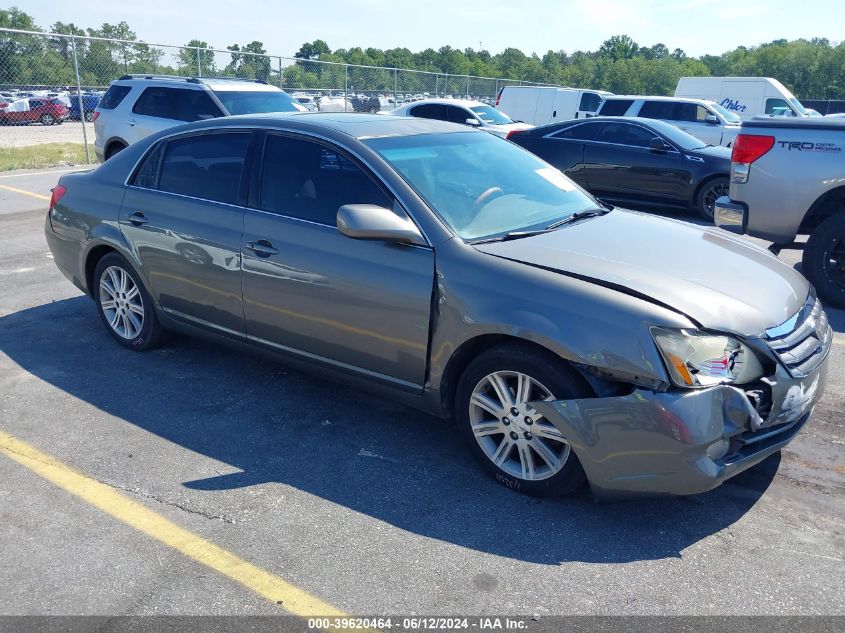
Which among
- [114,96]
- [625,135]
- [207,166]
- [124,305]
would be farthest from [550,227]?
[114,96]

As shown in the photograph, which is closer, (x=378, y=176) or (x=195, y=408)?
(x=378, y=176)

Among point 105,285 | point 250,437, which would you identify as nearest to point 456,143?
point 250,437

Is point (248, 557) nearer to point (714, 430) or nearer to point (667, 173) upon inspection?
point (714, 430)

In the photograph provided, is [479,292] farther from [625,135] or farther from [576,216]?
[625,135]

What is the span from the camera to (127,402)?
4.55 meters

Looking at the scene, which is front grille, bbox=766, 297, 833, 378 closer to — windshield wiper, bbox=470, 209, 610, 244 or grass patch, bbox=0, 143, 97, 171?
windshield wiper, bbox=470, 209, 610, 244

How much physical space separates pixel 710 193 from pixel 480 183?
7.80 metres

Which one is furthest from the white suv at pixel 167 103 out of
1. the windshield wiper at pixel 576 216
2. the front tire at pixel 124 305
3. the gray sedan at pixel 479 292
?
the windshield wiper at pixel 576 216

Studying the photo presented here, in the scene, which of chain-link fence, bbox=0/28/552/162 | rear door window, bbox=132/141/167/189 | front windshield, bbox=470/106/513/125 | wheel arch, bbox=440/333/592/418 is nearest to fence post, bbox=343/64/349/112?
chain-link fence, bbox=0/28/552/162

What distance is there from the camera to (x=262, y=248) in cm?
429

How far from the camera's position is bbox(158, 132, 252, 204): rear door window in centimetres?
457

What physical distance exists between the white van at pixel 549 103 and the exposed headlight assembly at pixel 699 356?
2192cm

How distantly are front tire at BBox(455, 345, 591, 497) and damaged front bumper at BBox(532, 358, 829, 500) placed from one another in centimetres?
11

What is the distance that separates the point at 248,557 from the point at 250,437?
1102mm
